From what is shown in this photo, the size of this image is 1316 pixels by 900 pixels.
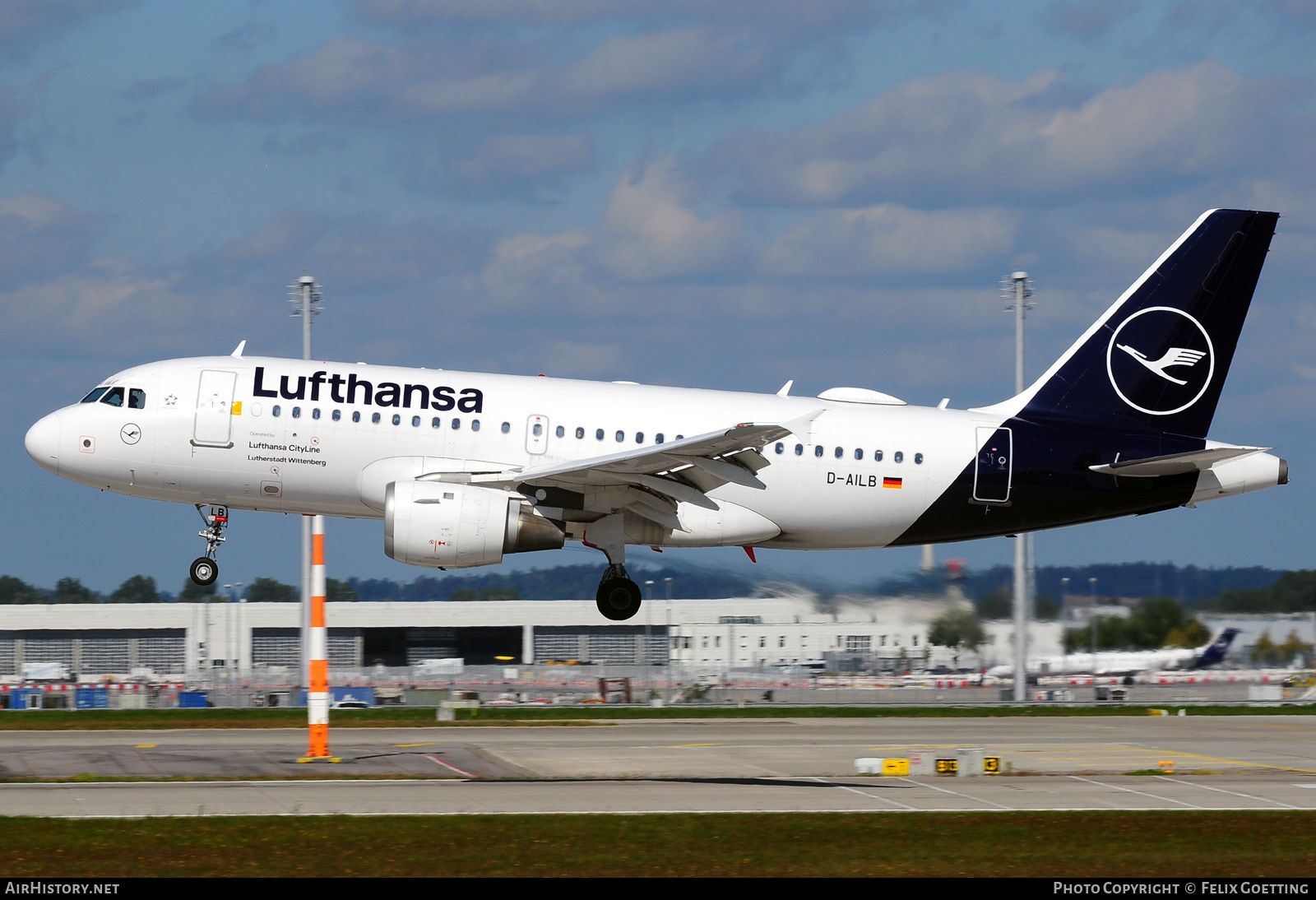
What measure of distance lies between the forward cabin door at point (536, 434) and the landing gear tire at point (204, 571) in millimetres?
7289

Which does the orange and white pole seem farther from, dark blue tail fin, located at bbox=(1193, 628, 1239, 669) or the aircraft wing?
dark blue tail fin, located at bbox=(1193, 628, 1239, 669)

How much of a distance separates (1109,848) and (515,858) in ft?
23.0

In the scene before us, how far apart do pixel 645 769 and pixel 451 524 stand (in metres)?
5.99

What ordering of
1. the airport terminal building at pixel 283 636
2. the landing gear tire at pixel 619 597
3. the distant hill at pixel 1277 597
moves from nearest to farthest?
1. the landing gear tire at pixel 619 597
2. the distant hill at pixel 1277 597
3. the airport terminal building at pixel 283 636

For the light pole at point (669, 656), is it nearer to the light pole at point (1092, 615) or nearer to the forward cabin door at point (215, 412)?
the light pole at point (1092, 615)

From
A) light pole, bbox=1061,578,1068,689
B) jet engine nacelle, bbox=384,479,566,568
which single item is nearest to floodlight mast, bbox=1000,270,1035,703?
light pole, bbox=1061,578,1068,689

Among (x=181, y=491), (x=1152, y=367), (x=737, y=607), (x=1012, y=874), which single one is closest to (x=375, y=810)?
(x=1012, y=874)

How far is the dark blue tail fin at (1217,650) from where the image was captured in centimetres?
5669

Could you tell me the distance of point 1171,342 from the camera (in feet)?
109

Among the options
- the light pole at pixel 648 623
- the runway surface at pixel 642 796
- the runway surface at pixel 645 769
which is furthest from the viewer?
the light pole at pixel 648 623

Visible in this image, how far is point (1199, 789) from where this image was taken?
23859mm

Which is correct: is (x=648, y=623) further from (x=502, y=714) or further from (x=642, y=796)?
(x=642, y=796)

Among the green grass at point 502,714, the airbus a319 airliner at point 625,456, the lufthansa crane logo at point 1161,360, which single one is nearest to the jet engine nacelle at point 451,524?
the airbus a319 airliner at point 625,456

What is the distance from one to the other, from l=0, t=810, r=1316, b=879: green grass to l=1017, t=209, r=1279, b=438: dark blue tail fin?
13593mm
